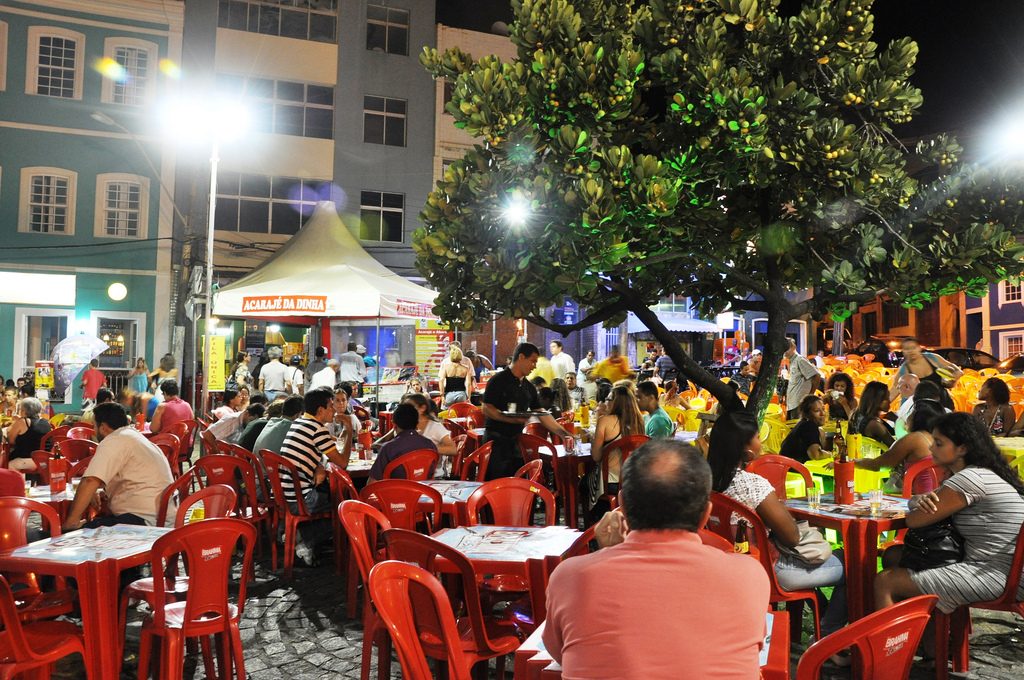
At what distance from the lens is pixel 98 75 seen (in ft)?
75.0

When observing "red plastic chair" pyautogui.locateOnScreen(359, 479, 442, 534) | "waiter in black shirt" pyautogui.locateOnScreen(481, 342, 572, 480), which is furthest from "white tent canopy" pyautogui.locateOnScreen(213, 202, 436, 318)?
"red plastic chair" pyautogui.locateOnScreen(359, 479, 442, 534)

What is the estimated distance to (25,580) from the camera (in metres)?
5.03

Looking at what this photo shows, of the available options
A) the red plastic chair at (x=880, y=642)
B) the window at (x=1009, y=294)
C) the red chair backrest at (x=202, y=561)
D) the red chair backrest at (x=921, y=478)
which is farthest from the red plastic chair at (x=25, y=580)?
the window at (x=1009, y=294)

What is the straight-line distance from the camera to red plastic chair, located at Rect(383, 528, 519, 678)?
3.61 metres

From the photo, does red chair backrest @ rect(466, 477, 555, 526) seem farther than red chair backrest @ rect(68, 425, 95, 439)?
No

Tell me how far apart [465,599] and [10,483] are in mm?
3616

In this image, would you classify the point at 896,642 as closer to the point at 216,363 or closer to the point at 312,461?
the point at 312,461

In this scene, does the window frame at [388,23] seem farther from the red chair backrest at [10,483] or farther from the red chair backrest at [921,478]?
the red chair backrest at [921,478]

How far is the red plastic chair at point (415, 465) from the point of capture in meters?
6.81

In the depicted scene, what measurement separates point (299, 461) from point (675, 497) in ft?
17.5

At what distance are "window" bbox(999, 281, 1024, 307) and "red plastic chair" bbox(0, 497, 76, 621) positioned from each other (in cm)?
3104

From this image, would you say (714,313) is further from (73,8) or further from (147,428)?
(73,8)

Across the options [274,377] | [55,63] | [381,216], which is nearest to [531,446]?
[274,377]

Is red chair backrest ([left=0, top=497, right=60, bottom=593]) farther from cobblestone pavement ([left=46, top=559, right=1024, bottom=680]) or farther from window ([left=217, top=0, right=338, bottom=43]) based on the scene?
window ([left=217, top=0, right=338, bottom=43])
